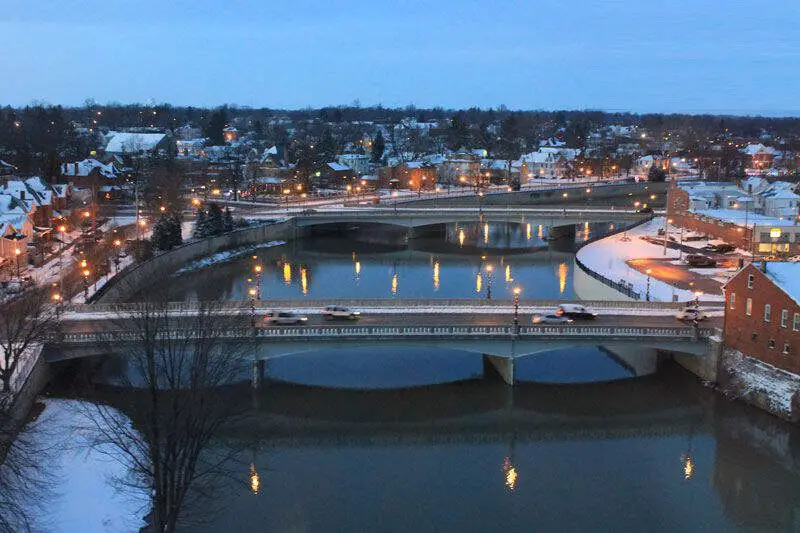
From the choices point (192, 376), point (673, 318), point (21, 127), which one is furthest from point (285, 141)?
point (192, 376)

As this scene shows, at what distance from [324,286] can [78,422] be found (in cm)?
2953

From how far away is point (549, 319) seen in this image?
35719 mm

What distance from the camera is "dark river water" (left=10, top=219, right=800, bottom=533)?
23.9 m

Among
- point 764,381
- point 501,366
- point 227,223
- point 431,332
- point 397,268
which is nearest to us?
point 764,381

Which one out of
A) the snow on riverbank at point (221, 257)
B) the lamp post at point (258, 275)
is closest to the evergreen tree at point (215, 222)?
the snow on riverbank at point (221, 257)

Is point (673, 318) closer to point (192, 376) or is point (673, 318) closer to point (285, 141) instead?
point (192, 376)

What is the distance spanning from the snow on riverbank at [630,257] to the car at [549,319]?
9.08 meters

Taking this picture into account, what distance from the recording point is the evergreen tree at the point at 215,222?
69.7 m

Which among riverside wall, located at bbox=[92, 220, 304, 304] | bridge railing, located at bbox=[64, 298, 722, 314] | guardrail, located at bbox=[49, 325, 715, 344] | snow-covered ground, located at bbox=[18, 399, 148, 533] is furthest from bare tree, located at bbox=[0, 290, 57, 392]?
riverside wall, located at bbox=[92, 220, 304, 304]

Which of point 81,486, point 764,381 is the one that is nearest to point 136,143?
point 81,486

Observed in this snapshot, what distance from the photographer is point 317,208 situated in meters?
89.2

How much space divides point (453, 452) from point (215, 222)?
1842 inches

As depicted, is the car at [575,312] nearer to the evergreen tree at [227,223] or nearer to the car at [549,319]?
the car at [549,319]

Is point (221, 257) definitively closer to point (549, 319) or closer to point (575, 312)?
point (549, 319)
